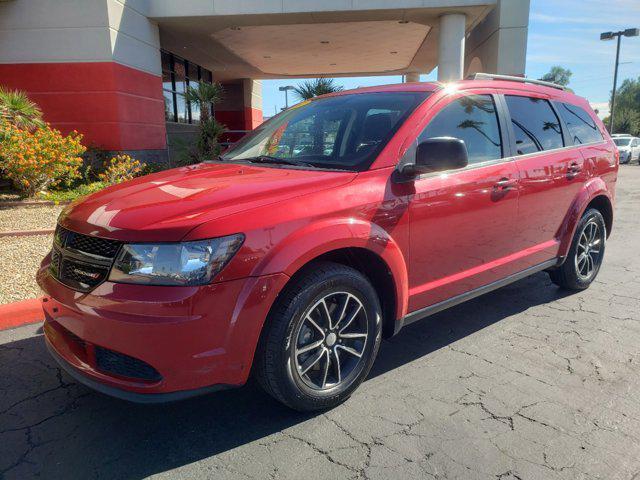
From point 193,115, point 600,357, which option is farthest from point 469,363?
point 193,115

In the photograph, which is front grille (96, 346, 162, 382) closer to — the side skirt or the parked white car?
the side skirt

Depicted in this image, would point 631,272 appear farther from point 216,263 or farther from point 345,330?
point 216,263

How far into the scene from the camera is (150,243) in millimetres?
2225

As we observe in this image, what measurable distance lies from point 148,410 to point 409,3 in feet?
40.3

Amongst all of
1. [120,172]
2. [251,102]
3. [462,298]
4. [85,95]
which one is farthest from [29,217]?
[251,102]

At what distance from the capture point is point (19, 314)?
4.04 m

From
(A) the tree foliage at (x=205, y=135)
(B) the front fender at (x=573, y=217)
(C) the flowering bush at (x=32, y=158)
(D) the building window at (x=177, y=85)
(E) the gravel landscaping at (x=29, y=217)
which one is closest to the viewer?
(B) the front fender at (x=573, y=217)

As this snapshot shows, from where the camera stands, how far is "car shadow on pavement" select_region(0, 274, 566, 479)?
2.36 metres

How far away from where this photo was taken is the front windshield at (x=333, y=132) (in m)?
3.09

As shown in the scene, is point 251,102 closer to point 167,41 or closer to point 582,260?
point 167,41

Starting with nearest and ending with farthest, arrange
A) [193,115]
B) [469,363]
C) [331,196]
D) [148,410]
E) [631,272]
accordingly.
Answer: [331,196], [148,410], [469,363], [631,272], [193,115]

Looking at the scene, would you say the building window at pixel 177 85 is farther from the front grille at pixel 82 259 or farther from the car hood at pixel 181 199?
the front grille at pixel 82 259

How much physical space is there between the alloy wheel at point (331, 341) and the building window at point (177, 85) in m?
14.4

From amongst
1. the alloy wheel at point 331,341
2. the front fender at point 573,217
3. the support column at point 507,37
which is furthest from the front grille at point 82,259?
the support column at point 507,37
